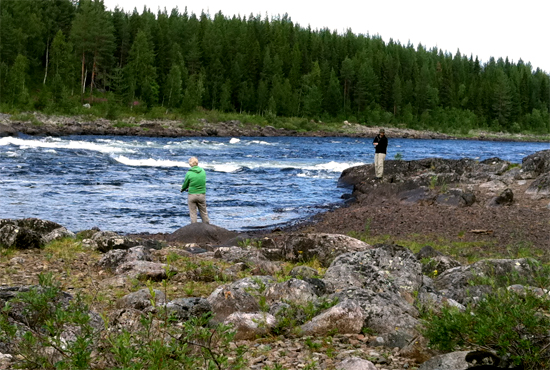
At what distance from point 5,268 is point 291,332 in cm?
489

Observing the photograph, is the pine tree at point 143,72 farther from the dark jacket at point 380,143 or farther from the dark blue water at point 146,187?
the dark jacket at point 380,143

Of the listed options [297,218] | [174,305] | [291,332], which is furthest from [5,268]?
[297,218]

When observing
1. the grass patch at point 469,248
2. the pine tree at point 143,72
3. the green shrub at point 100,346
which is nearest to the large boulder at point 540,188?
the grass patch at point 469,248

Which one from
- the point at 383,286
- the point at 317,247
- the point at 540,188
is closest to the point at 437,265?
the point at 317,247

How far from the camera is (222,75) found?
10306 centimetres

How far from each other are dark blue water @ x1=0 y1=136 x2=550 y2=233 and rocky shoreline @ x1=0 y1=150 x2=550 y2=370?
163 inches

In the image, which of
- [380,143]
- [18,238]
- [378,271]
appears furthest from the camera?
[380,143]

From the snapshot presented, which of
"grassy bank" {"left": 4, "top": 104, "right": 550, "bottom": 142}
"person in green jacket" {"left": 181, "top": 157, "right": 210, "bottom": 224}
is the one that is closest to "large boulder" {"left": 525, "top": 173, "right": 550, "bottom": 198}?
"person in green jacket" {"left": 181, "top": 157, "right": 210, "bottom": 224}

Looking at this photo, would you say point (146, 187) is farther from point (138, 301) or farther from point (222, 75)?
point (222, 75)

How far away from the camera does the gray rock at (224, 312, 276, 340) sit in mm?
5680

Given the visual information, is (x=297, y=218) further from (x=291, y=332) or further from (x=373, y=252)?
(x=291, y=332)

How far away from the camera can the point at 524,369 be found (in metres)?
4.23

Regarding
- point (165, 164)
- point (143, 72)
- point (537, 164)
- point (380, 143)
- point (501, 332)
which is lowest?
point (165, 164)

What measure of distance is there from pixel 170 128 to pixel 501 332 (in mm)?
68216
